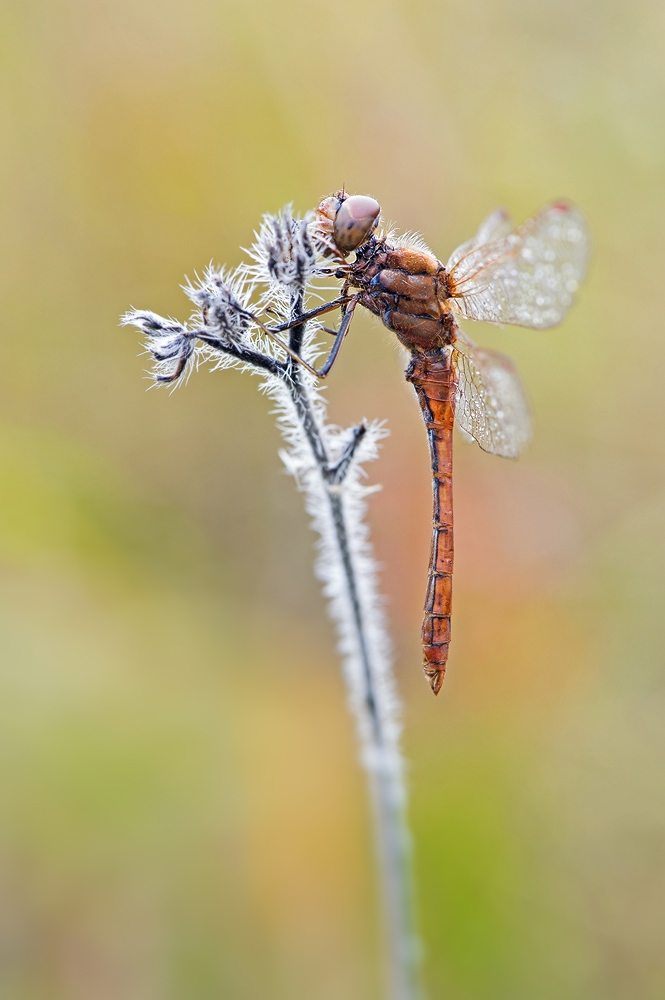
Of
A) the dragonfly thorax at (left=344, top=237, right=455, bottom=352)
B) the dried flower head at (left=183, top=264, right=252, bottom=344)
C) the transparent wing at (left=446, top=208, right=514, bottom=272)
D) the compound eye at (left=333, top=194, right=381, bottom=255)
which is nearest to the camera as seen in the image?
the dried flower head at (left=183, top=264, right=252, bottom=344)

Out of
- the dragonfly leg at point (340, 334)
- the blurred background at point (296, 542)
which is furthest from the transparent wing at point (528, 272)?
the blurred background at point (296, 542)

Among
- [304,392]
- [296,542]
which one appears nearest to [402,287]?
[304,392]

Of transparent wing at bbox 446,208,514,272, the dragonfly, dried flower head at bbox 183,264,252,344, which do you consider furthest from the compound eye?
dried flower head at bbox 183,264,252,344

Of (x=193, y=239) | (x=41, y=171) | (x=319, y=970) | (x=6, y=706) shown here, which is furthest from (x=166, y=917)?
(x=41, y=171)

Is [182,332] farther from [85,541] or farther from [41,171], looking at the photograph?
[41,171]

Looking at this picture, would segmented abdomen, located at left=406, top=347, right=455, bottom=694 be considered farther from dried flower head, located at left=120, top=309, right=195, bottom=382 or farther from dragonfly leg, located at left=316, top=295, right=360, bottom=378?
dried flower head, located at left=120, top=309, right=195, bottom=382

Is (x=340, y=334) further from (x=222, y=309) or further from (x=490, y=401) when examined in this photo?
(x=490, y=401)
